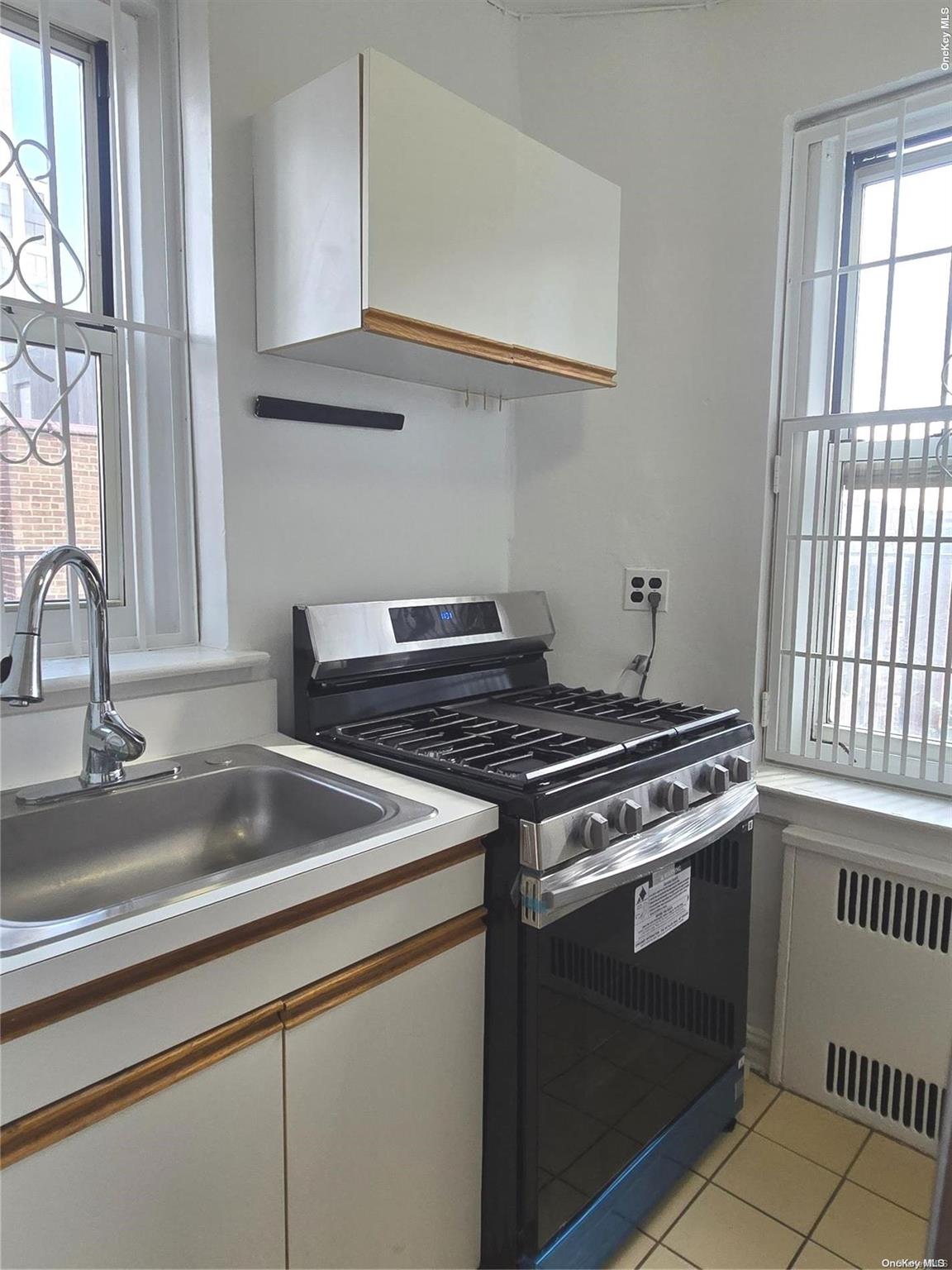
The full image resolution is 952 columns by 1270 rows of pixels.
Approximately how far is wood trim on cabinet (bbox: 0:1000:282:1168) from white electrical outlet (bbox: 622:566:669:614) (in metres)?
1.37

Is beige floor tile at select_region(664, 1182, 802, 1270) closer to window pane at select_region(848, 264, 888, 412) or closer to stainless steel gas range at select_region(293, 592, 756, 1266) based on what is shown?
stainless steel gas range at select_region(293, 592, 756, 1266)

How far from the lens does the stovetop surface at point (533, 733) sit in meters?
1.38

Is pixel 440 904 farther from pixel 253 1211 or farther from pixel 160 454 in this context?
pixel 160 454

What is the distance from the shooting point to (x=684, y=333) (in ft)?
6.57

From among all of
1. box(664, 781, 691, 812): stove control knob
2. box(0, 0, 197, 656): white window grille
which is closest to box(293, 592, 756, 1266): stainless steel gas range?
box(664, 781, 691, 812): stove control knob

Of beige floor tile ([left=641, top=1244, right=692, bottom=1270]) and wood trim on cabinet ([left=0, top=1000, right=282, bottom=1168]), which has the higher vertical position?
wood trim on cabinet ([left=0, top=1000, right=282, bottom=1168])

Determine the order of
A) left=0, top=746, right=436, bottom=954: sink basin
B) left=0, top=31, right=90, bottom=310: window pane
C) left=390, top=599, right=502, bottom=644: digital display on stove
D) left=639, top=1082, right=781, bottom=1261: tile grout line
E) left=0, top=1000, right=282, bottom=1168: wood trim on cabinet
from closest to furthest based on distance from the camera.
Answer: left=0, top=1000, right=282, bottom=1168: wood trim on cabinet, left=0, top=746, right=436, bottom=954: sink basin, left=0, top=31, right=90, bottom=310: window pane, left=639, top=1082, right=781, bottom=1261: tile grout line, left=390, top=599, right=502, bottom=644: digital display on stove

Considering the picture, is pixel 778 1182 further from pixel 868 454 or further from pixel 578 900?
pixel 868 454

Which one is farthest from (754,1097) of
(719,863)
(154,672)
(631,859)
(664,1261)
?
(154,672)

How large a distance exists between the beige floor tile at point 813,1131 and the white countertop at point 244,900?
110 cm

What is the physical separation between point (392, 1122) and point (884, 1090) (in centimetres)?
118

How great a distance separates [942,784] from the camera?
1.77m

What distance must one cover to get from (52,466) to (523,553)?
3.92ft

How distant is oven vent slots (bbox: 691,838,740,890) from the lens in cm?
159
